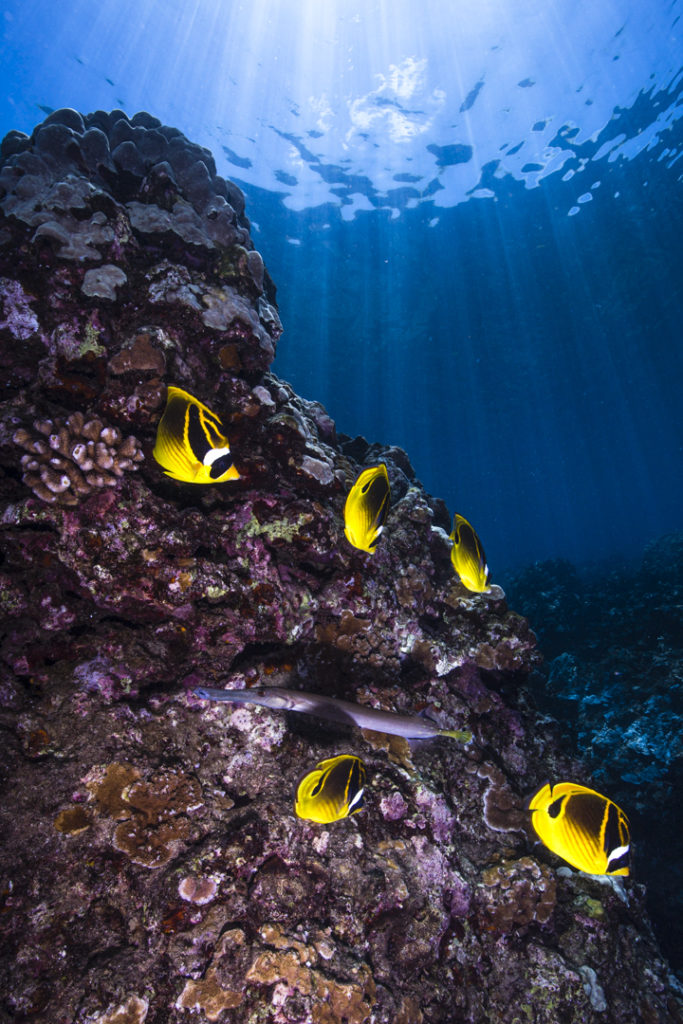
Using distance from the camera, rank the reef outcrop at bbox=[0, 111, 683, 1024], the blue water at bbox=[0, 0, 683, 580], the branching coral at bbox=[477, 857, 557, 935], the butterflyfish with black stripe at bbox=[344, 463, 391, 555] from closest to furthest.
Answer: the butterflyfish with black stripe at bbox=[344, 463, 391, 555], the reef outcrop at bbox=[0, 111, 683, 1024], the branching coral at bbox=[477, 857, 557, 935], the blue water at bbox=[0, 0, 683, 580]

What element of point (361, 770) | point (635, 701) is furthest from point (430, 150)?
point (361, 770)

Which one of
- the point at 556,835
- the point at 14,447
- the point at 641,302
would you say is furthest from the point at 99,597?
the point at 641,302

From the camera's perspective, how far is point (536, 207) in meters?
23.1

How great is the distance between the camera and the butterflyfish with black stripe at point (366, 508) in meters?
2.22

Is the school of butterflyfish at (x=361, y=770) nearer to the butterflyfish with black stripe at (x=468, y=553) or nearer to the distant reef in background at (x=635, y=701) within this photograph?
the butterflyfish with black stripe at (x=468, y=553)

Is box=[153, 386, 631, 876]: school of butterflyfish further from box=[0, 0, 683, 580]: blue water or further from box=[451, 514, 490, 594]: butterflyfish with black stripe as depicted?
box=[0, 0, 683, 580]: blue water

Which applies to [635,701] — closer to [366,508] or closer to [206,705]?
[206,705]

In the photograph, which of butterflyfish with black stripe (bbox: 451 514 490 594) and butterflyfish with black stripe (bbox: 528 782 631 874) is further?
butterflyfish with black stripe (bbox: 451 514 490 594)

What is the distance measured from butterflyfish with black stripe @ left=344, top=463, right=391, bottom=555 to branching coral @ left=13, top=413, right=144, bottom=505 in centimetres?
205

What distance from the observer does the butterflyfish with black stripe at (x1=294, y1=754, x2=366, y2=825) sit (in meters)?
2.24

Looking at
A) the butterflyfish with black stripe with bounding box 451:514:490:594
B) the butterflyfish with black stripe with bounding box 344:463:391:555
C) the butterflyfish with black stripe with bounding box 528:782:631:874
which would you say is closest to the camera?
the butterflyfish with black stripe with bounding box 528:782:631:874

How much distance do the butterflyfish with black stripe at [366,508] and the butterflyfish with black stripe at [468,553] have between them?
0.53 meters

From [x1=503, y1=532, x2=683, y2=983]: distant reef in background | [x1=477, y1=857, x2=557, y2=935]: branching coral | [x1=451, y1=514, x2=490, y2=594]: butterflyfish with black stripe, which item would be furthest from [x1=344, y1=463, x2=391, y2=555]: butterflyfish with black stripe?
[x1=503, y1=532, x2=683, y2=983]: distant reef in background

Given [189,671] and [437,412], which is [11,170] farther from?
[437,412]
